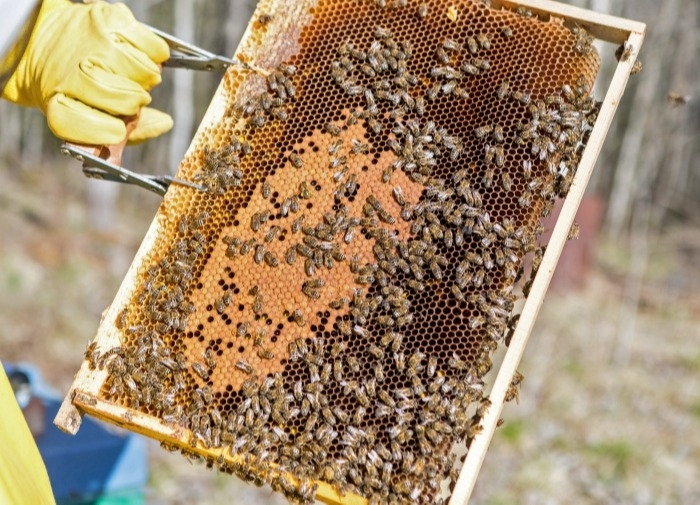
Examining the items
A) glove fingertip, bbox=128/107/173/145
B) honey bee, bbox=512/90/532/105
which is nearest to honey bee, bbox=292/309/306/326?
glove fingertip, bbox=128/107/173/145

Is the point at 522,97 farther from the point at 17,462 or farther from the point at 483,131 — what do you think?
the point at 17,462

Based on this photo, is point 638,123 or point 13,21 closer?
point 13,21

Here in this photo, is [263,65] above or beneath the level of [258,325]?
above

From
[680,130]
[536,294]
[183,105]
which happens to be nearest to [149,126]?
[536,294]

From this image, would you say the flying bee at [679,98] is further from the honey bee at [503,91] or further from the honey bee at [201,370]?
the honey bee at [201,370]

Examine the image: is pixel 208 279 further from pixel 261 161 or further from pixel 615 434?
pixel 615 434

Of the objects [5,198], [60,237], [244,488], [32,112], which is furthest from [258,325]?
[32,112]

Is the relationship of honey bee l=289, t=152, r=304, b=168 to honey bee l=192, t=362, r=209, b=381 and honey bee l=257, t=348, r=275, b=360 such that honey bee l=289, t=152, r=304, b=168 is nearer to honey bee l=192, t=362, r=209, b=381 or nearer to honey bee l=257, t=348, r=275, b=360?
honey bee l=257, t=348, r=275, b=360
